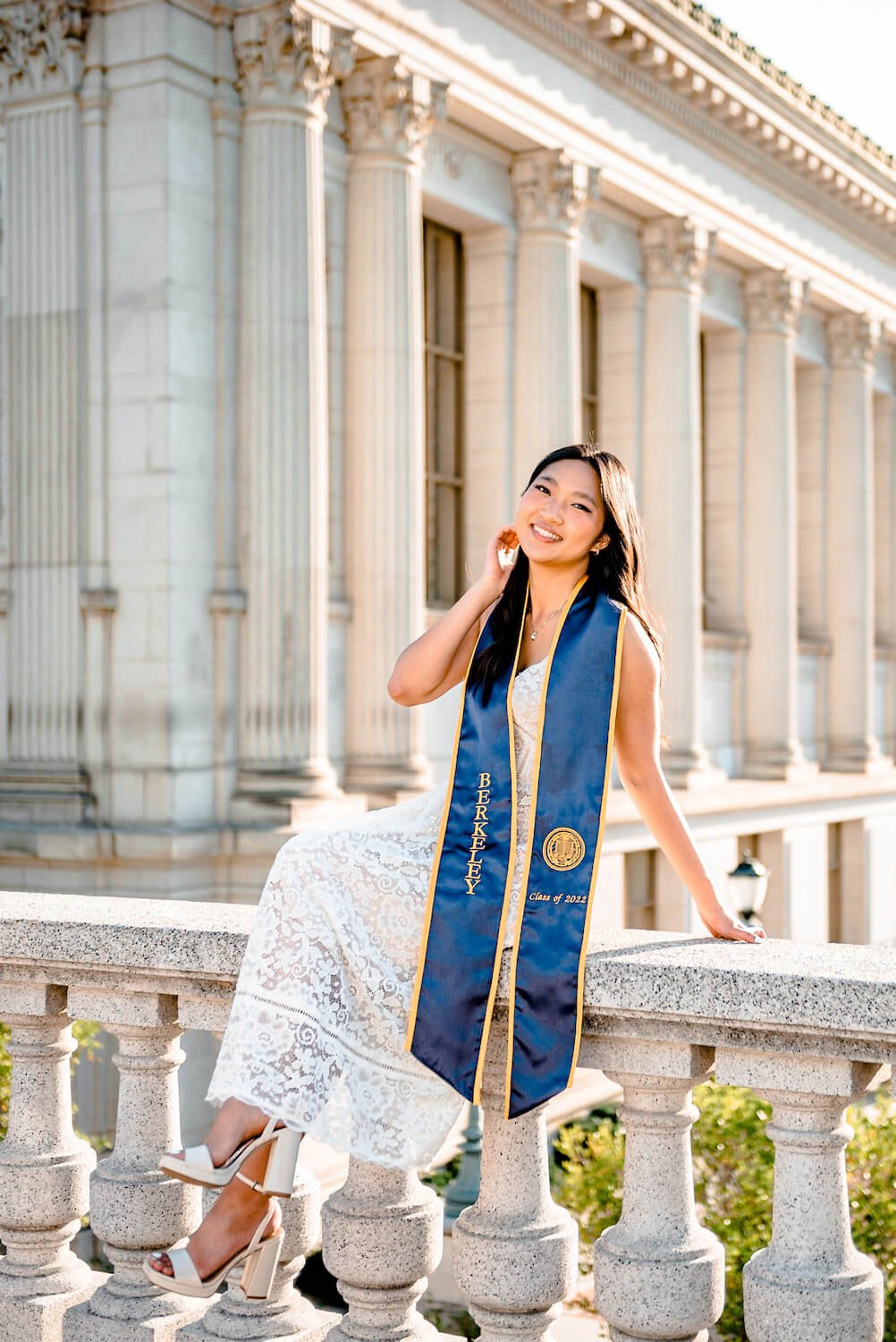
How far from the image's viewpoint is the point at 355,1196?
4039 mm

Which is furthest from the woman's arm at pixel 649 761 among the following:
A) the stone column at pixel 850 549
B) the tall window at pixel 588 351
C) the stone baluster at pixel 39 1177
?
the stone column at pixel 850 549

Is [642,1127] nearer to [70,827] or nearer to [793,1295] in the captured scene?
[793,1295]

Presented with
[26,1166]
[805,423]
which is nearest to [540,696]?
[26,1166]

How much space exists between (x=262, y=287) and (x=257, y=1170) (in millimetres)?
15355

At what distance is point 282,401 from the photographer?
1833cm

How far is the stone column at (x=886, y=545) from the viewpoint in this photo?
39.4 m

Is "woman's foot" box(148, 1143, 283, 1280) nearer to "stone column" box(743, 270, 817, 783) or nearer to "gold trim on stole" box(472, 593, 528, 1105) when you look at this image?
"gold trim on stole" box(472, 593, 528, 1105)

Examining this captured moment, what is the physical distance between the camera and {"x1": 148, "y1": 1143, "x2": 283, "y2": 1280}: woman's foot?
382 cm

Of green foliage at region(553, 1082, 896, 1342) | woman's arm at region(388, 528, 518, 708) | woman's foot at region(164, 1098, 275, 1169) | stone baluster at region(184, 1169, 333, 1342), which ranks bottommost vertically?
green foliage at region(553, 1082, 896, 1342)

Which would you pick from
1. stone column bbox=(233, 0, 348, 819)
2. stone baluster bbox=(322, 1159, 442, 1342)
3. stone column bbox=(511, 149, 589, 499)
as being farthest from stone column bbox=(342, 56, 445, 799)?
stone baluster bbox=(322, 1159, 442, 1342)

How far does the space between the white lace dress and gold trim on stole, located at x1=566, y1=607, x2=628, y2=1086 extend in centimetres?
18

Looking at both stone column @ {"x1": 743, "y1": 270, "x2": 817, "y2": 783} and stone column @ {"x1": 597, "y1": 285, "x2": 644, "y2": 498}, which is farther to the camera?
stone column @ {"x1": 743, "y1": 270, "x2": 817, "y2": 783}

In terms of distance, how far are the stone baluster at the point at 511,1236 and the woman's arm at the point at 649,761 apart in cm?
63

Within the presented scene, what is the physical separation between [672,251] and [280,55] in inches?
433
